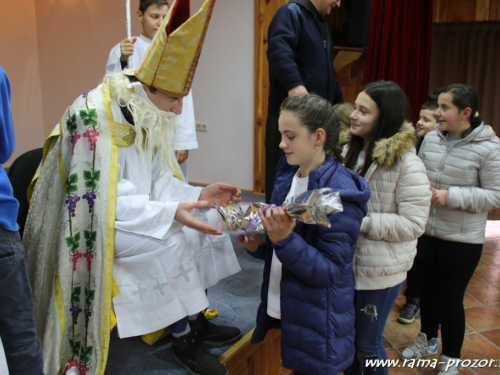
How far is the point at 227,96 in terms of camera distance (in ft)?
14.4

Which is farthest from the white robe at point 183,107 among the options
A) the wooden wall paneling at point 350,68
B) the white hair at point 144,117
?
the wooden wall paneling at point 350,68

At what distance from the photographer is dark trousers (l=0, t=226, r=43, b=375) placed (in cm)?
103

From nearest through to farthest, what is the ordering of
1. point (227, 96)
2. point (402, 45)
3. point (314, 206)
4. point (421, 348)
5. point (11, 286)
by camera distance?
point (11, 286), point (314, 206), point (421, 348), point (402, 45), point (227, 96)

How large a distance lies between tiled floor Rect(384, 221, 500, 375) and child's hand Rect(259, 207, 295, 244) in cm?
131

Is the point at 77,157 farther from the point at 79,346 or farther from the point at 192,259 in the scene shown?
the point at 79,346

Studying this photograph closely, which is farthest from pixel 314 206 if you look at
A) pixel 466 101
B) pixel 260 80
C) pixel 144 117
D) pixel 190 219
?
pixel 260 80

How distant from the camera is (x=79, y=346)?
1479mm

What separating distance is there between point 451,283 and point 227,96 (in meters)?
2.95

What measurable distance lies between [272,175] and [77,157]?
1223 mm

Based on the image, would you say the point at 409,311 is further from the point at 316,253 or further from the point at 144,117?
the point at 144,117

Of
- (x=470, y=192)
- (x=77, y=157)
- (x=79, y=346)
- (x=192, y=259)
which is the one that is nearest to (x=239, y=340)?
(x=192, y=259)

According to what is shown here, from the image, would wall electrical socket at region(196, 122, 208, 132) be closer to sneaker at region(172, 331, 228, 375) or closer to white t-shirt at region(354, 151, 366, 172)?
white t-shirt at region(354, 151, 366, 172)

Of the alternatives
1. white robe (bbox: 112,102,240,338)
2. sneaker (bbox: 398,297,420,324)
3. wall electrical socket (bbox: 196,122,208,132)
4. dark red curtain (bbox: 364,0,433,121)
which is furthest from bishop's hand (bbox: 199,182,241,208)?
wall electrical socket (bbox: 196,122,208,132)

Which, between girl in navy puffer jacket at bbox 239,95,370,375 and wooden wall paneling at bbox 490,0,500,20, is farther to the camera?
wooden wall paneling at bbox 490,0,500,20
